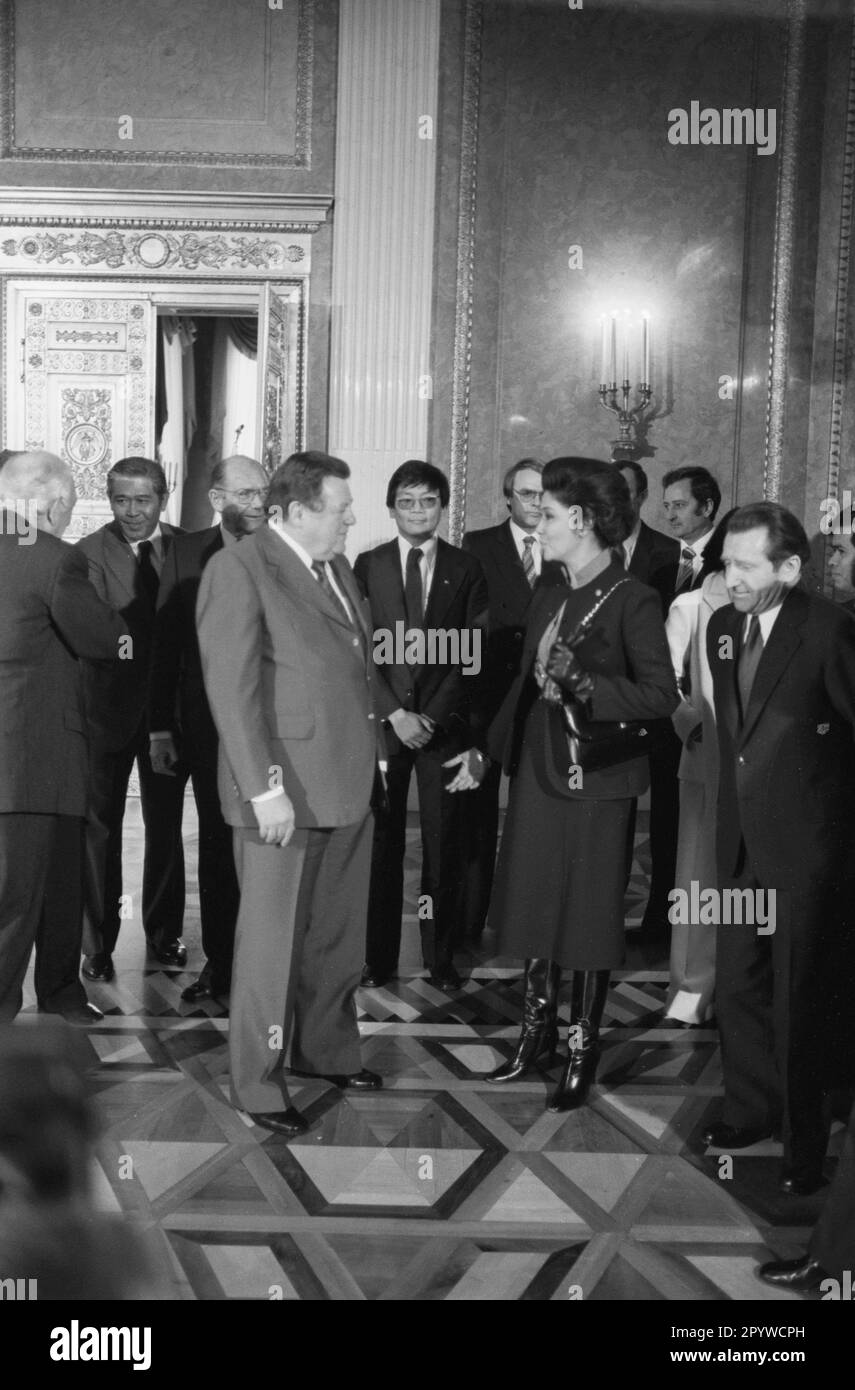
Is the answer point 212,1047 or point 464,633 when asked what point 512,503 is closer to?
point 464,633

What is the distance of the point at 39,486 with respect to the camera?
3709 millimetres

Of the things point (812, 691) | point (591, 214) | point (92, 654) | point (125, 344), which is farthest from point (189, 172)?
point (812, 691)

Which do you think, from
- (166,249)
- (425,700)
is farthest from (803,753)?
(166,249)

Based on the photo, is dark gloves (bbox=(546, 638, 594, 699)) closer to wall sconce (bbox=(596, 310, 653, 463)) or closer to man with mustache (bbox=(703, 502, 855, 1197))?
man with mustache (bbox=(703, 502, 855, 1197))

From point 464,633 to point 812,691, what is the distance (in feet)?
5.61

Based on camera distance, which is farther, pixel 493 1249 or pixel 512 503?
pixel 512 503

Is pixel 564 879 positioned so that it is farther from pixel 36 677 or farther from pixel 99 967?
pixel 99 967

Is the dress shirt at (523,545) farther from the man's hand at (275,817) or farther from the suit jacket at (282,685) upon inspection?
the man's hand at (275,817)

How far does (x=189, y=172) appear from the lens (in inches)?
Result: 302

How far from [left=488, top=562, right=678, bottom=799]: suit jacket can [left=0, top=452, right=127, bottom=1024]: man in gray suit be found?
1215mm

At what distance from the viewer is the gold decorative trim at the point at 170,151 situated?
765cm

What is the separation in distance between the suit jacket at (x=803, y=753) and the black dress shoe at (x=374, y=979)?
1.78 meters

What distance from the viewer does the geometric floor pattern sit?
2.65m
